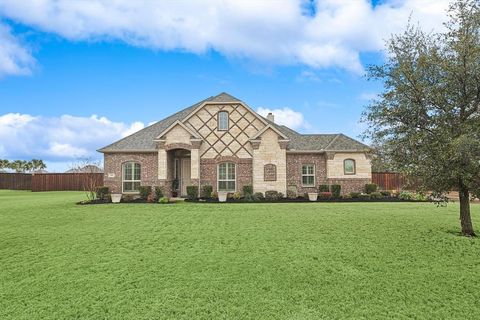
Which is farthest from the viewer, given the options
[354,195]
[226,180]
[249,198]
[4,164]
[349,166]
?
[4,164]

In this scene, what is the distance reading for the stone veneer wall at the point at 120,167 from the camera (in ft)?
77.4

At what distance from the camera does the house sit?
23328 mm

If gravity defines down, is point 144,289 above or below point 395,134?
below

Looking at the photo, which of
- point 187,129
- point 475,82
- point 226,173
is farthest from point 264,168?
point 475,82

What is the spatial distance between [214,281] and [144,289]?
4.02 feet

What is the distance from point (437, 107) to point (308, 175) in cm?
1489

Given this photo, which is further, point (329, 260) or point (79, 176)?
point (79, 176)

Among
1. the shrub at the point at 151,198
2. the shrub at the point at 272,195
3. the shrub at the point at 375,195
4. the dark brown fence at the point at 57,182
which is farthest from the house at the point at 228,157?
the dark brown fence at the point at 57,182

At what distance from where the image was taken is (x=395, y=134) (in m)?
10.8

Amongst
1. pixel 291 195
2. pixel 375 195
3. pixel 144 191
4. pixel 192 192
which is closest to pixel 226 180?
pixel 192 192

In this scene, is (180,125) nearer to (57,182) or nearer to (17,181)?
(57,182)

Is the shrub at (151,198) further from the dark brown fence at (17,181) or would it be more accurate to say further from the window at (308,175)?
the dark brown fence at (17,181)

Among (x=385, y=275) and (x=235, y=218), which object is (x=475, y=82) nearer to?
(x=385, y=275)

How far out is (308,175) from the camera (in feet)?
81.5
